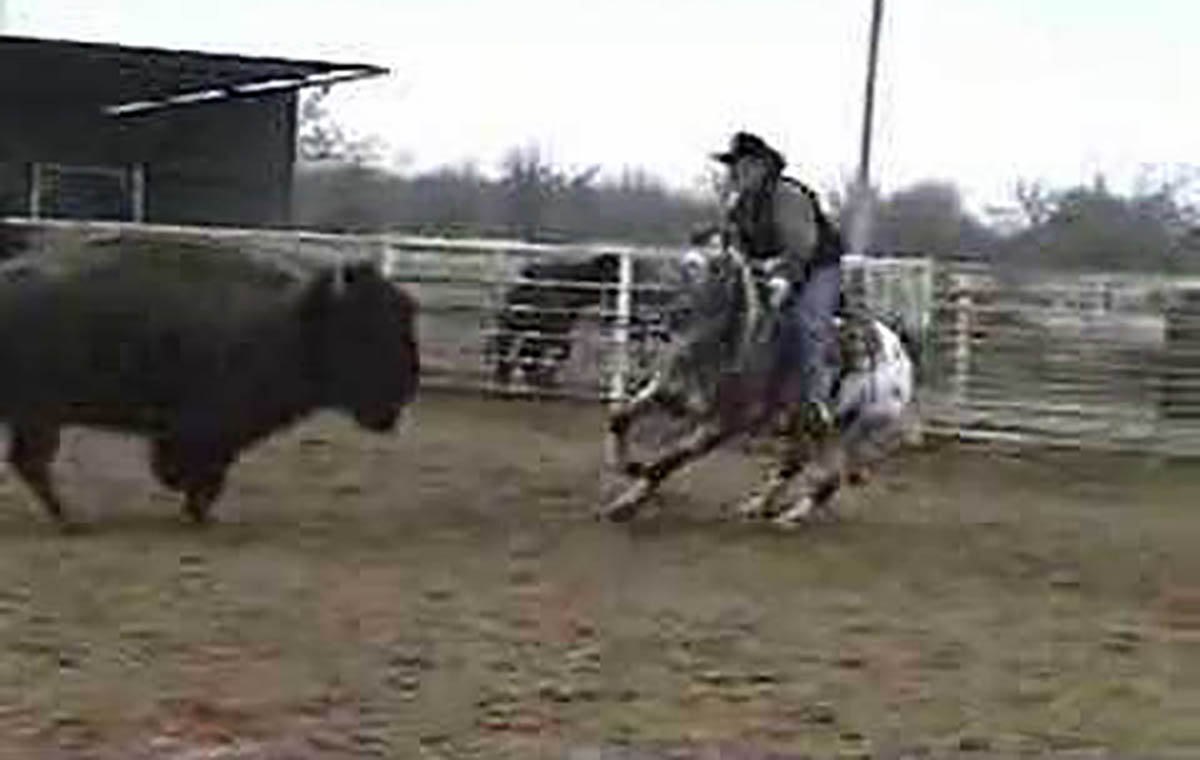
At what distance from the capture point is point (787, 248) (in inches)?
513

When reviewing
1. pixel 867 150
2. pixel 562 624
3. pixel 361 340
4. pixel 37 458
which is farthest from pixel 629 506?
pixel 867 150

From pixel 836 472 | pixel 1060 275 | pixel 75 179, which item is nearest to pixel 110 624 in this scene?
pixel 836 472

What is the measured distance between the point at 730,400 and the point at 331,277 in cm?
198

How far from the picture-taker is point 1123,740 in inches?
309

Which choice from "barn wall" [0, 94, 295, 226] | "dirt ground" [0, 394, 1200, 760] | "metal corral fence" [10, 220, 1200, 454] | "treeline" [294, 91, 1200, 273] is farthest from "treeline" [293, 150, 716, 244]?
"dirt ground" [0, 394, 1200, 760]

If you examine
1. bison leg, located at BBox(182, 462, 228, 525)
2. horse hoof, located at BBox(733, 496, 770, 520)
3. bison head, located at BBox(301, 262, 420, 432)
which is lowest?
horse hoof, located at BBox(733, 496, 770, 520)

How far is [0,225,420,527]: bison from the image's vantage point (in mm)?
11930

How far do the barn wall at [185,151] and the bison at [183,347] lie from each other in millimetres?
17195

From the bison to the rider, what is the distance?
66.6 inches

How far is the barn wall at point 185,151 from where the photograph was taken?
2948 cm

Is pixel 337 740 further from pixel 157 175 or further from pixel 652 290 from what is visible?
pixel 157 175

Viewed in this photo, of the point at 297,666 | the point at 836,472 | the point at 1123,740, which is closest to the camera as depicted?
the point at 1123,740

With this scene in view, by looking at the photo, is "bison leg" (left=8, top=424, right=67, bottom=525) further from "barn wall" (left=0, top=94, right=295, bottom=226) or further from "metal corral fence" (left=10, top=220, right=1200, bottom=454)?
"barn wall" (left=0, top=94, right=295, bottom=226)

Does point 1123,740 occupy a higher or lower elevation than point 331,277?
lower
